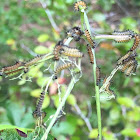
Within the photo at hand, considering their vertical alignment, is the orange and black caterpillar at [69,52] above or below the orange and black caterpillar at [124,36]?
below

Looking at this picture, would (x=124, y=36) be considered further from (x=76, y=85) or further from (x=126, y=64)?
(x=76, y=85)

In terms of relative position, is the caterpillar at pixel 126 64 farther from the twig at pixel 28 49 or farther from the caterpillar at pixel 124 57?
the twig at pixel 28 49

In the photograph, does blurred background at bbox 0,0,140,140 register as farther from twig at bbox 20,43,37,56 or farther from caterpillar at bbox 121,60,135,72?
caterpillar at bbox 121,60,135,72

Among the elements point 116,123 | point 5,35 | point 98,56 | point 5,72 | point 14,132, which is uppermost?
point 5,35

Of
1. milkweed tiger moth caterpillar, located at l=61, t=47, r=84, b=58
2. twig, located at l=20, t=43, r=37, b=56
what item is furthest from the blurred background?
milkweed tiger moth caterpillar, located at l=61, t=47, r=84, b=58

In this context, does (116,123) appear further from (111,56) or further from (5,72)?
(5,72)

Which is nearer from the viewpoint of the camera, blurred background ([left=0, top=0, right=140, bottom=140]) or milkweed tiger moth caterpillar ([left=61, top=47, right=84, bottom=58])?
milkweed tiger moth caterpillar ([left=61, top=47, right=84, bottom=58])

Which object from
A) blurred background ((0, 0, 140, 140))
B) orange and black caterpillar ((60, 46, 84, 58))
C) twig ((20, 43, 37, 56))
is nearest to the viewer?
orange and black caterpillar ((60, 46, 84, 58))

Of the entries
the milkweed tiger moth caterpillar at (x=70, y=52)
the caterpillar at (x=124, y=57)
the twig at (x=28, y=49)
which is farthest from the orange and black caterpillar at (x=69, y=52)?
the twig at (x=28, y=49)

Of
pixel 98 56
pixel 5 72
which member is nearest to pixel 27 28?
pixel 98 56

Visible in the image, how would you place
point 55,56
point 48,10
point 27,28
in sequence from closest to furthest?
point 55,56, point 48,10, point 27,28

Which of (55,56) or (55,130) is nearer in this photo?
(55,56)
